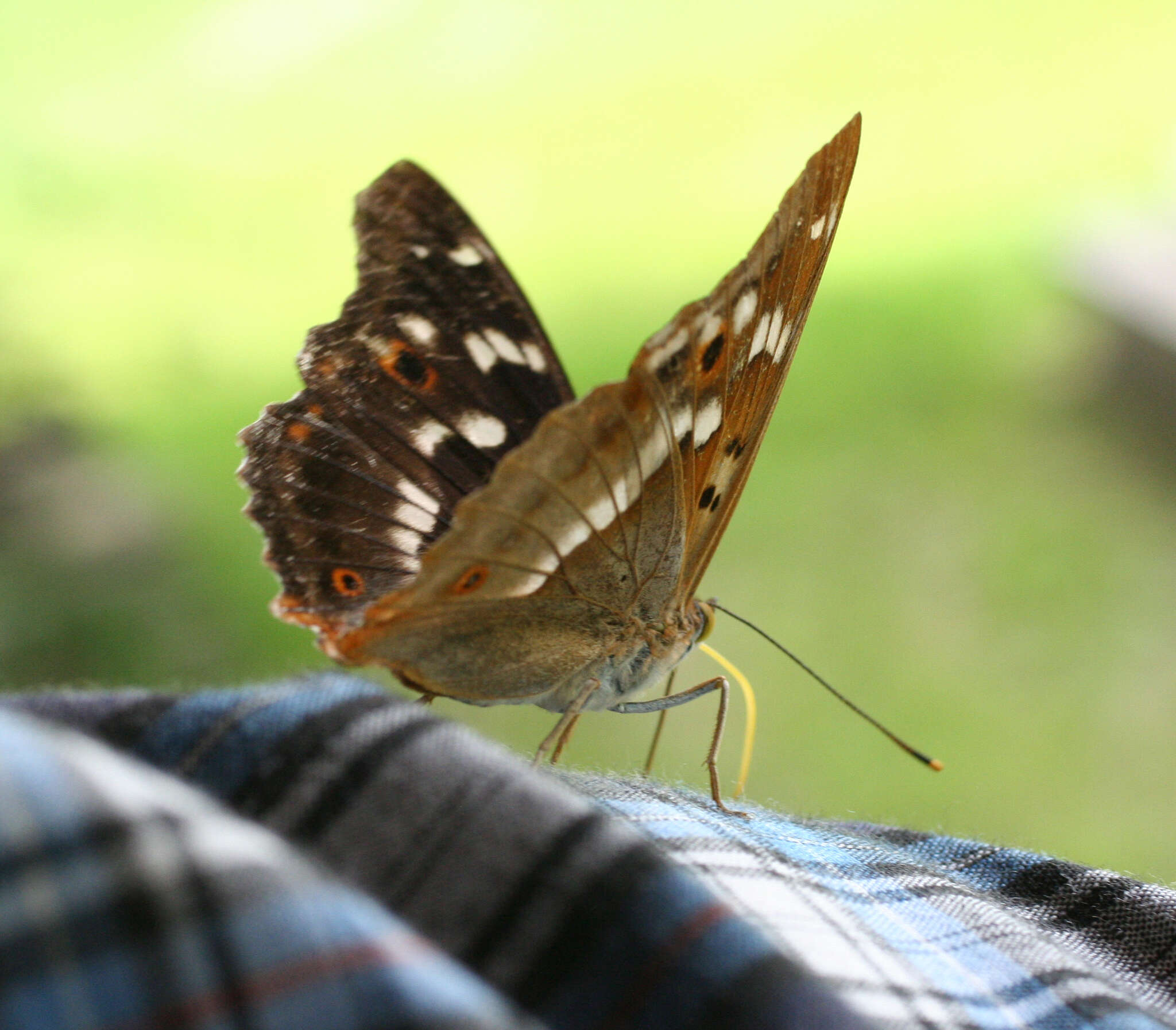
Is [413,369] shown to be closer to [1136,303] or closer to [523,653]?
[523,653]

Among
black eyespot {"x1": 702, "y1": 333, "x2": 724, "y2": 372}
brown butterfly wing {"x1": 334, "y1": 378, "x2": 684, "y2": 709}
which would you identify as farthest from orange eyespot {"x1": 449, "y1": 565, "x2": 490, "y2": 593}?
black eyespot {"x1": 702, "y1": 333, "x2": 724, "y2": 372}

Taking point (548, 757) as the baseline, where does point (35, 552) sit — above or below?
below

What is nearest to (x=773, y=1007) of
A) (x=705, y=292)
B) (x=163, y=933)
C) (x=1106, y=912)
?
(x=163, y=933)

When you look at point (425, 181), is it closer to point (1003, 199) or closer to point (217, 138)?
point (217, 138)

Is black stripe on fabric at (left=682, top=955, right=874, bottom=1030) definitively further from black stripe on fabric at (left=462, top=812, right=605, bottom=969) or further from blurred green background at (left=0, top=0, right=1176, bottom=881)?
blurred green background at (left=0, top=0, right=1176, bottom=881)

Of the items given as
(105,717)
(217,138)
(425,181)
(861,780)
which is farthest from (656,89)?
(105,717)

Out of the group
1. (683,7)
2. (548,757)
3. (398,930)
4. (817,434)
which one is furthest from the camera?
(683,7)

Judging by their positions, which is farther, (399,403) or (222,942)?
(399,403)
